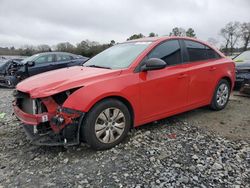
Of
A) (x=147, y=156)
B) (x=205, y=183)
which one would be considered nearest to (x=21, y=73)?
(x=147, y=156)

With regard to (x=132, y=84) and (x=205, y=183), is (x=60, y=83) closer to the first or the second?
(x=132, y=84)

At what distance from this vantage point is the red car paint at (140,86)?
3.35 metres

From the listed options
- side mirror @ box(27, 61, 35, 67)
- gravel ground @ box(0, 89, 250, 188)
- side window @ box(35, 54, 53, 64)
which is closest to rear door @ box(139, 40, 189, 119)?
gravel ground @ box(0, 89, 250, 188)

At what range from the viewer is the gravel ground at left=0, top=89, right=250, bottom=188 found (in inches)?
116

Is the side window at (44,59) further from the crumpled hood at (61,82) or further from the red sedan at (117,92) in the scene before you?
the crumpled hood at (61,82)

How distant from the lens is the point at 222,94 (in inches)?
216

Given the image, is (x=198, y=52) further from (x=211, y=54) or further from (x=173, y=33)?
(x=173, y=33)

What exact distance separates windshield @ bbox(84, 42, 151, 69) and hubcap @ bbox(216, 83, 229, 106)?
212 centimetres

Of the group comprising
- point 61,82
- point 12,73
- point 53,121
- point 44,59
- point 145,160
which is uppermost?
point 44,59

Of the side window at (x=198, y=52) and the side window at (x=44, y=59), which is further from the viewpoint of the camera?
the side window at (x=44, y=59)

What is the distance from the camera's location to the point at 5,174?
316cm

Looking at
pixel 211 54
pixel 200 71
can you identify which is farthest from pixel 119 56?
pixel 211 54

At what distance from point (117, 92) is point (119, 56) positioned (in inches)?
39.7

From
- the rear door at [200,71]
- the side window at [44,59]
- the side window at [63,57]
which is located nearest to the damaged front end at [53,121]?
the rear door at [200,71]
